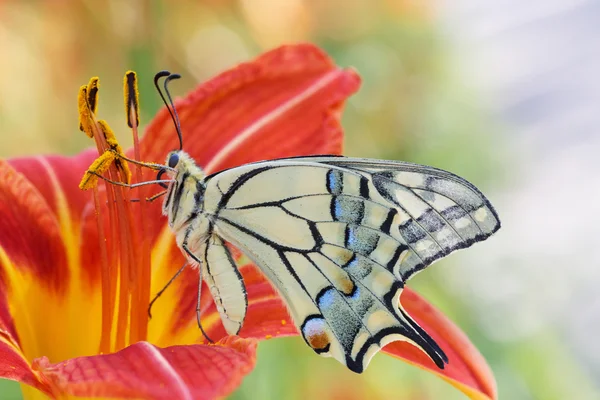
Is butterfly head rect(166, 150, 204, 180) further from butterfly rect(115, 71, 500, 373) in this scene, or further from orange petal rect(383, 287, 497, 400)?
orange petal rect(383, 287, 497, 400)

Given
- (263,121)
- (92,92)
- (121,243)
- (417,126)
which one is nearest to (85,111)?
(92,92)

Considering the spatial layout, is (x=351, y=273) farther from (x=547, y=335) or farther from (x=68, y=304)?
(x=547, y=335)

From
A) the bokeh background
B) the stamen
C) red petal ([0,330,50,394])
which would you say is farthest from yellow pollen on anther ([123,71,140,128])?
the bokeh background

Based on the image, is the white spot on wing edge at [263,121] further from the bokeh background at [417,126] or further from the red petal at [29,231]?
the bokeh background at [417,126]

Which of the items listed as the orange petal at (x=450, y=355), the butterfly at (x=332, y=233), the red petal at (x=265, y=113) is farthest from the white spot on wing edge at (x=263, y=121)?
the orange petal at (x=450, y=355)

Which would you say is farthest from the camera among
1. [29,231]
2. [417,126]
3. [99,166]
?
[417,126]

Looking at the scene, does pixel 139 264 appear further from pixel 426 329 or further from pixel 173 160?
pixel 426 329

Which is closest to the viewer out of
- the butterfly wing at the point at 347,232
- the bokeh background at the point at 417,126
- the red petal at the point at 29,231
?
the butterfly wing at the point at 347,232

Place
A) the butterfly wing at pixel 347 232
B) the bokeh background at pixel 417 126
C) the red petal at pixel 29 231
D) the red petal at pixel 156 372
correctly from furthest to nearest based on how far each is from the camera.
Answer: the bokeh background at pixel 417 126 < the red petal at pixel 29 231 < the butterfly wing at pixel 347 232 < the red petal at pixel 156 372
